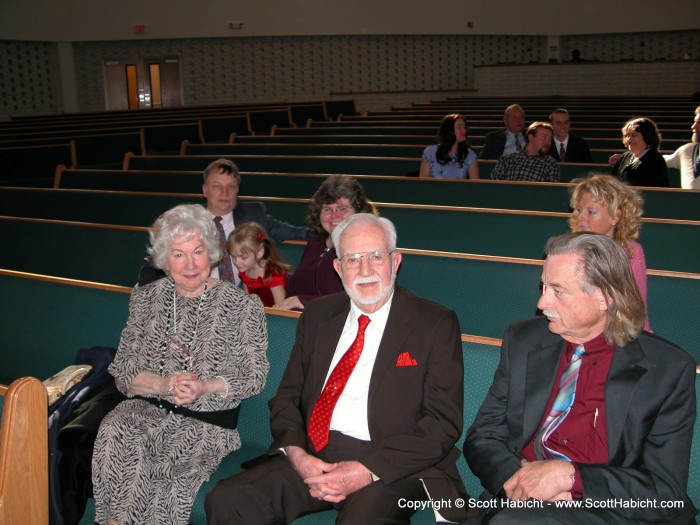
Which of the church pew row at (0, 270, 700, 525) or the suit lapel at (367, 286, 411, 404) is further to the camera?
the church pew row at (0, 270, 700, 525)

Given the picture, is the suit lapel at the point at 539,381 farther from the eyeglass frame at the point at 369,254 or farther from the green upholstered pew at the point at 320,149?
the green upholstered pew at the point at 320,149

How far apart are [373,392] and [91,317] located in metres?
1.46

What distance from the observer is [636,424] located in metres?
1.84

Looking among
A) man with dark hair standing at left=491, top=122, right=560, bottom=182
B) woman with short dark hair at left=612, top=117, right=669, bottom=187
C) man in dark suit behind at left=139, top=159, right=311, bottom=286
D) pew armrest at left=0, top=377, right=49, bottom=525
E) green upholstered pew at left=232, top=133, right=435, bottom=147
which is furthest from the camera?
green upholstered pew at left=232, top=133, right=435, bottom=147

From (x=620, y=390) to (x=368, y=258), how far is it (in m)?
0.81

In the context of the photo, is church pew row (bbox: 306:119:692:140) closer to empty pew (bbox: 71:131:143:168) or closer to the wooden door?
empty pew (bbox: 71:131:143:168)

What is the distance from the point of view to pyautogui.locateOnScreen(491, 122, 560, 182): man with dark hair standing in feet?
17.3

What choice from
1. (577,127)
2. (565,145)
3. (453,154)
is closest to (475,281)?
(453,154)

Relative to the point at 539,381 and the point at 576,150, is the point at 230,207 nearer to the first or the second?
the point at 539,381

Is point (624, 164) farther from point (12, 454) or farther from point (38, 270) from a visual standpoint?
point (12, 454)

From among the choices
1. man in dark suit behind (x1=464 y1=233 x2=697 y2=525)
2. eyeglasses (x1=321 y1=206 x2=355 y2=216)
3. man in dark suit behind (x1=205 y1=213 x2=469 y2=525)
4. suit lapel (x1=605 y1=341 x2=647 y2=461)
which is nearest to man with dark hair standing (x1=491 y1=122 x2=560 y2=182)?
eyeglasses (x1=321 y1=206 x2=355 y2=216)

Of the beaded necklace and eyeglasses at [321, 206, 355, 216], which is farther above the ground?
eyeglasses at [321, 206, 355, 216]

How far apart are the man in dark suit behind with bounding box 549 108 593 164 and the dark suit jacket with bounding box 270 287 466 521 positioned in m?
4.57

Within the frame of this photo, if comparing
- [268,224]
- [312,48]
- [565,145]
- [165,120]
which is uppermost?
[312,48]
